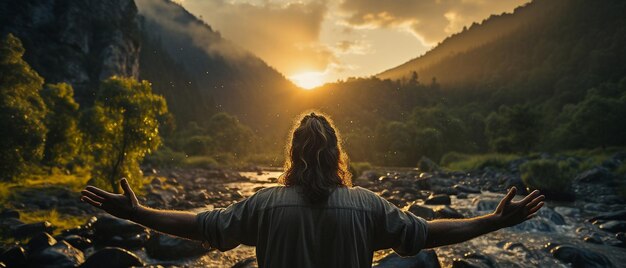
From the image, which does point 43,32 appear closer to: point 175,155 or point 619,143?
point 175,155

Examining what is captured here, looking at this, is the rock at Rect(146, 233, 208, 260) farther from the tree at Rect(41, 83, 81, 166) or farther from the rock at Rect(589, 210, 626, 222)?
the rock at Rect(589, 210, 626, 222)

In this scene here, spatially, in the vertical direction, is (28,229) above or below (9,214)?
below

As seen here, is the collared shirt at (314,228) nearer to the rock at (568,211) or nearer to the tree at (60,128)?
the rock at (568,211)

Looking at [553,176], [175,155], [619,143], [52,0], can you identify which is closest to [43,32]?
[52,0]

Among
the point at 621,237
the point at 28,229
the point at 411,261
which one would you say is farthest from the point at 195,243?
the point at 621,237

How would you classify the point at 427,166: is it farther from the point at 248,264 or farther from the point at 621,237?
the point at 248,264

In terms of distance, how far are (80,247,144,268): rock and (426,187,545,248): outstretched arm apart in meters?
9.78

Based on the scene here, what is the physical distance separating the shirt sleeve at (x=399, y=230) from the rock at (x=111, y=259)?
962 cm

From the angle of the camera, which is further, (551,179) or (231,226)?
(551,179)

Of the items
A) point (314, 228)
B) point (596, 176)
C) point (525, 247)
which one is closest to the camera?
point (314, 228)

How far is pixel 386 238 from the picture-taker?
2.75 metres

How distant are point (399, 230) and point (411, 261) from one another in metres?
8.13

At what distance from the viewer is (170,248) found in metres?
12.6

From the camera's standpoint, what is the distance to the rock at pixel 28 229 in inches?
509
